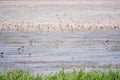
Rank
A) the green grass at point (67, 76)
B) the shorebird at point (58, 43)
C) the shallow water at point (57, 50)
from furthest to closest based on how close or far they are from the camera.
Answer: the shorebird at point (58, 43) → the shallow water at point (57, 50) → the green grass at point (67, 76)

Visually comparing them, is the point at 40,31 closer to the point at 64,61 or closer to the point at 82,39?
the point at 82,39

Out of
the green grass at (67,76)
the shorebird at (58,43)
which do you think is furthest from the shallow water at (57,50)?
the green grass at (67,76)

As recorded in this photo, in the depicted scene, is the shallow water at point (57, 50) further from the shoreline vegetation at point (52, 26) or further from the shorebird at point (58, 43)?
the shoreline vegetation at point (52, 26)

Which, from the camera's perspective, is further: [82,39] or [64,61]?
[82,39]

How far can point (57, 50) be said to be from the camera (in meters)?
17.5

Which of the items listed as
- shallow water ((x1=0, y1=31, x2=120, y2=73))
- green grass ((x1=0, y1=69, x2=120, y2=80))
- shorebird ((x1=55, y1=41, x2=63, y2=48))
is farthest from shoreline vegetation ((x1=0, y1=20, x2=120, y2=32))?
green grass ((x1=0, y1=69, x2=120, y2=80))

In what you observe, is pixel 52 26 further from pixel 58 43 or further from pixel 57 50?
pixel 57 50

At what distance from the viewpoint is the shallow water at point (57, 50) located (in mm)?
14797

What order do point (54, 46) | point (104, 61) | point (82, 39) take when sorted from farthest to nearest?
point (82, 39) < point (54, 46) < point (104, 61)

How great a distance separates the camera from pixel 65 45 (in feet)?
61.8

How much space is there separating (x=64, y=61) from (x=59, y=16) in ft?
54.2

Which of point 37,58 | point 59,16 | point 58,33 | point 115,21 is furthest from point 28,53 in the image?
point 59,16

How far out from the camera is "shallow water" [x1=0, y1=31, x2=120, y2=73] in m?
14.8

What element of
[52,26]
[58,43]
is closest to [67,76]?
[58,43]
